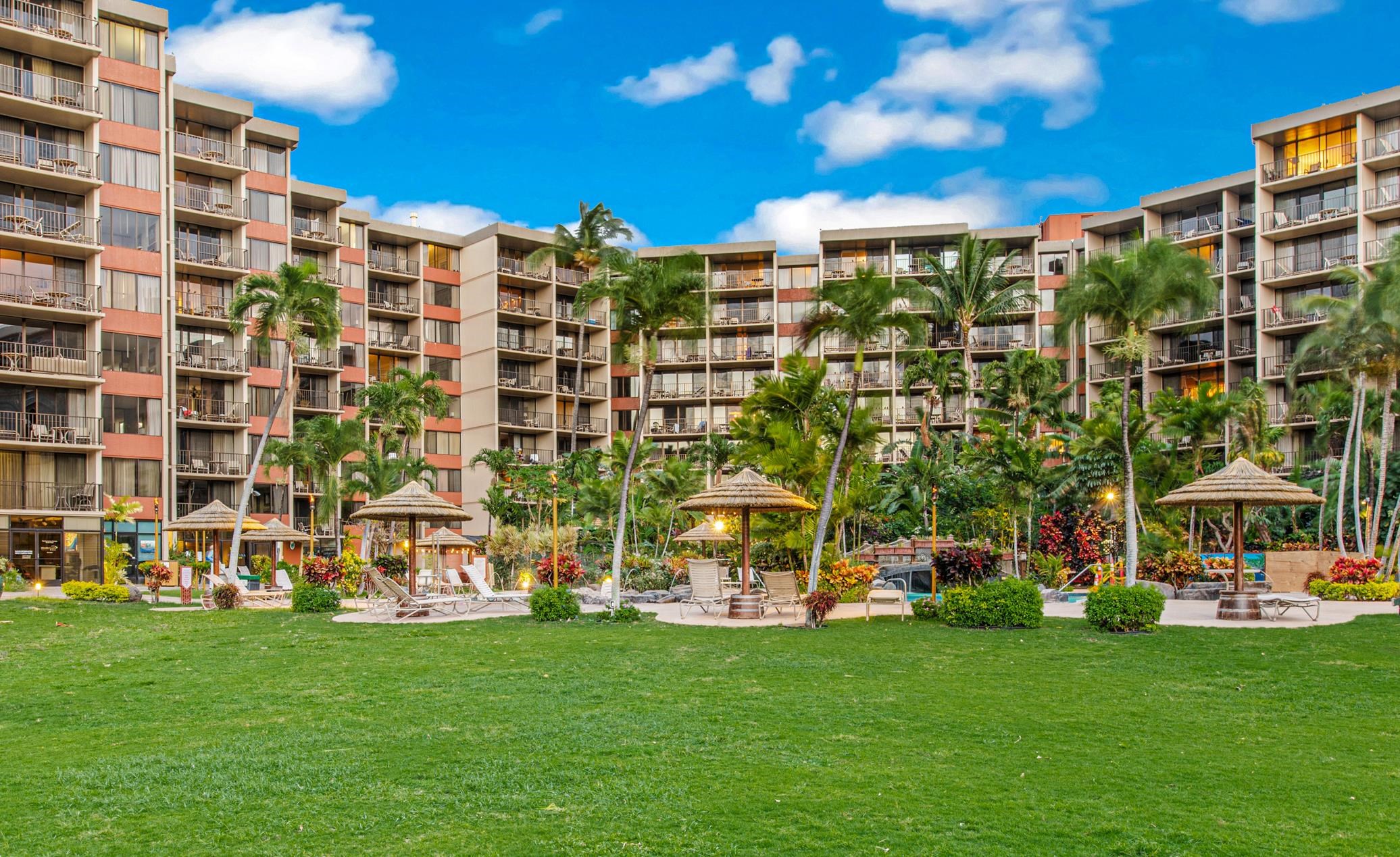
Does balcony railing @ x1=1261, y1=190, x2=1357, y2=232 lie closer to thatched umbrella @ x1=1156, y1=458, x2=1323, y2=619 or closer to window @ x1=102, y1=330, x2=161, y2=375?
thatched umbrella @ x1=1156, y1=458, x2=1323, y2=619

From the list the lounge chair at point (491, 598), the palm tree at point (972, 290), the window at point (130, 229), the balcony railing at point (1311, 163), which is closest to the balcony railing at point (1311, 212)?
Answer: the balcony railing at point (1311, 163)

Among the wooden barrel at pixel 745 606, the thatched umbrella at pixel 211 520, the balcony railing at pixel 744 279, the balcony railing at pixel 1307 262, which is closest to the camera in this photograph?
the wooden barrel at pixel 745 606

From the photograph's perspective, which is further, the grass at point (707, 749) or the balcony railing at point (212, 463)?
the balcony railing at point (212, 463)

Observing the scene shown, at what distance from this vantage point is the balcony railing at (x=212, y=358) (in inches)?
1991

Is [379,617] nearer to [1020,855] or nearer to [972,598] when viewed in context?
[972,598]

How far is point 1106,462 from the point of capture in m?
35.1

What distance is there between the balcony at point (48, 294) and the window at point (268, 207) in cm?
1067

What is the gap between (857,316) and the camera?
809 inches

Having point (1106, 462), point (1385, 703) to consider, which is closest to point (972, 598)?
point (1385, 703)

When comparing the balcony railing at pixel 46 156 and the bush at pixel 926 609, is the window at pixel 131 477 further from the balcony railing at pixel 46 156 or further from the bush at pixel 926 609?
the bush at pixel 926 609

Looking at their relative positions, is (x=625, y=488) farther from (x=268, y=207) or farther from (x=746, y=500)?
(x=268, y=207)

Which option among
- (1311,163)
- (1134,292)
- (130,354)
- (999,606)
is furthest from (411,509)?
(1311,163)

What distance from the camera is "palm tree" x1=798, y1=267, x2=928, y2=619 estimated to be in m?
20.5

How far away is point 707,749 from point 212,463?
154ft
